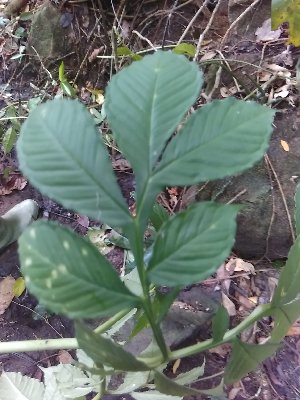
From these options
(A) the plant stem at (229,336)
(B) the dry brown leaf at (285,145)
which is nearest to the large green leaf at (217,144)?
(A) the plant stem at (229,336)

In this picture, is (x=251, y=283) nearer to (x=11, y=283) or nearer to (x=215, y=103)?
(x=11, y=283)

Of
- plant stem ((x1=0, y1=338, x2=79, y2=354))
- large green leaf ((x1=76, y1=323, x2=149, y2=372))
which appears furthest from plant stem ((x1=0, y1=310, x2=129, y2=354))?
large green leaf ((x1=76, y1=323, x2=149, y2=372))

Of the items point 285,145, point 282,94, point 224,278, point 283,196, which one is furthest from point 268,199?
point 282,94

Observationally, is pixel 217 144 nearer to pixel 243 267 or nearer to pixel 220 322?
pixel 220 322

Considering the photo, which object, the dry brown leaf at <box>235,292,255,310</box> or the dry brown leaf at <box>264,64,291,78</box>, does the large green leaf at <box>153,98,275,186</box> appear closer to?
the dry brown leaf at <box>235,292,255,310</box>

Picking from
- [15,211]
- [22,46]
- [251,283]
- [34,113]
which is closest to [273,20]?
[251,283]
